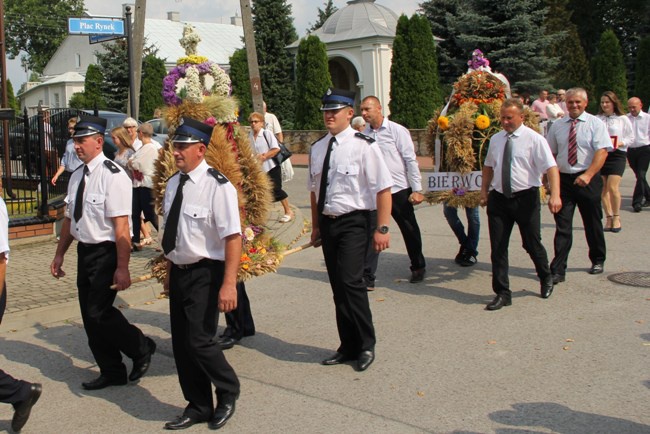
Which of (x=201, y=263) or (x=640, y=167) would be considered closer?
(x=201, y=263)

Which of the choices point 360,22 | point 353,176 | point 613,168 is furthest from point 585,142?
point 360,22

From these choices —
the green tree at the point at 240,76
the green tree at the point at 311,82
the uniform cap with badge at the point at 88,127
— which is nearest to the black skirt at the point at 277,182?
the uniform cap with badge at the point at 88,127

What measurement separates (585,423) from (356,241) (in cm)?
209

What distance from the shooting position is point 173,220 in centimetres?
504

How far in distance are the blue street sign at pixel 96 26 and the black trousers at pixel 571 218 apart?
10.9m

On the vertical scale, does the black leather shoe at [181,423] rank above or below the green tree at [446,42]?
below

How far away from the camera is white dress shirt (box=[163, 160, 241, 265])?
493cm

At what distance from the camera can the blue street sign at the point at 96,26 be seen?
52.7 ft

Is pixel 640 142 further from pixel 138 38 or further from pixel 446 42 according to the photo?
pixel 446 42

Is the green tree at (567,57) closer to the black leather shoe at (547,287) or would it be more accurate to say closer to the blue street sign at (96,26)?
the blue street sign at (96,26)

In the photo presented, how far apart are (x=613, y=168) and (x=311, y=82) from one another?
20574 millimetres

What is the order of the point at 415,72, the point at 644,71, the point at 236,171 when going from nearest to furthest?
the point at 236,171 → the point at 415,72 → the point at 644,71

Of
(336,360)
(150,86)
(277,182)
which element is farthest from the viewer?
(150,86)

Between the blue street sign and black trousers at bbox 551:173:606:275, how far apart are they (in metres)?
10.9
